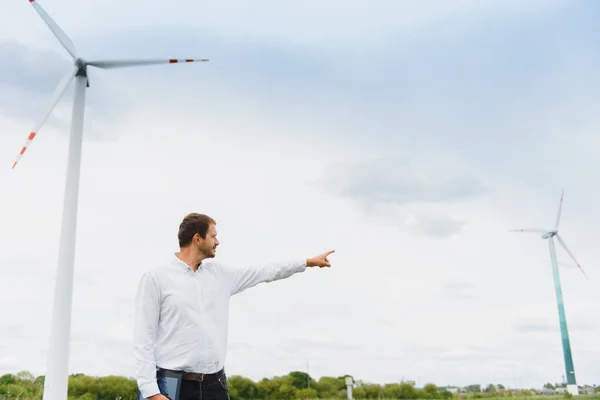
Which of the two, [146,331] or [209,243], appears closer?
[146,331]

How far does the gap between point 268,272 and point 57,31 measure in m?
17.4

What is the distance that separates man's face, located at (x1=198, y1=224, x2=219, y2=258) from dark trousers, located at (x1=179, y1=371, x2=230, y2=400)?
40.5 inches

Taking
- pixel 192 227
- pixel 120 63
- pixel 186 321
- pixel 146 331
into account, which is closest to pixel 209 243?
pixel 192 227

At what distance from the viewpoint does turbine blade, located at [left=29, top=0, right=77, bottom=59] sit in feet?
66.9

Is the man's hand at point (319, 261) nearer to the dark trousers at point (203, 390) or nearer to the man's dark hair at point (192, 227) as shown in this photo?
the man's dark hair at point (192, 227)

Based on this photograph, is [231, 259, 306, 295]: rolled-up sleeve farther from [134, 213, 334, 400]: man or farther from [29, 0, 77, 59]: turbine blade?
[29, 0, 77, 59]: turbine blade

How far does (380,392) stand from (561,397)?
8.66 meters

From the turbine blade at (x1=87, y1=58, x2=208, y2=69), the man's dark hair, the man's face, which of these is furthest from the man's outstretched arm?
the turbine blade at (x1=87, y1=58, x2=208, y2=69)

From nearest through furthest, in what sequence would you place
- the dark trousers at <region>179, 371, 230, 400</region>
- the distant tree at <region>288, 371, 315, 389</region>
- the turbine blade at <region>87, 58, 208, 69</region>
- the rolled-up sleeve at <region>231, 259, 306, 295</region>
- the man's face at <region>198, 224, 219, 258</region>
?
the dark trousers at <region>179, 371, 230, 400</region> → the man's face at <region>198, 224, 219, 258</region> → the rolled-up sleeve at <region>231, 259, 306, 295</region> → the turbine blade at <region>87, 58, 208, 69</region> → the distant tree at <region>288, 371, 315, 389</region>

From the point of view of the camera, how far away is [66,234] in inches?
682

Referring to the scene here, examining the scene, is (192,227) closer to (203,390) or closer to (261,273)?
(261,273)

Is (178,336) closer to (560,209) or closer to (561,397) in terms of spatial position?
(561,397)

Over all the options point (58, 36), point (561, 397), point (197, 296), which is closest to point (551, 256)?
point (561, 397)

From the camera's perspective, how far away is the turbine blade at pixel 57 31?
20.4 metres
